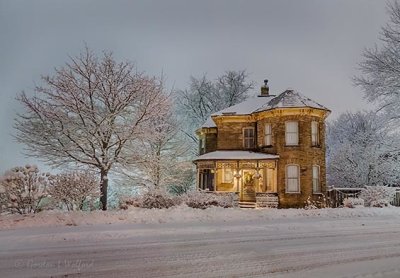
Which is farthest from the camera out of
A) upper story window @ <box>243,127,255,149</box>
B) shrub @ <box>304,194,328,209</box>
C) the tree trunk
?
upper story window @ <box>243,127,255,149</box>

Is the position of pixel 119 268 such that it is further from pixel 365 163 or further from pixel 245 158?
pixel 365 163

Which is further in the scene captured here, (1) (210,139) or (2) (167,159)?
(1) (210,139)

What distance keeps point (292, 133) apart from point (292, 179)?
6.88 ft

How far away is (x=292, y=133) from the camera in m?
18.2

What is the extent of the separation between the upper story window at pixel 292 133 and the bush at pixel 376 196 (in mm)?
3645

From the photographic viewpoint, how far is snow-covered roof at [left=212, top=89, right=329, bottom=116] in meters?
18.2

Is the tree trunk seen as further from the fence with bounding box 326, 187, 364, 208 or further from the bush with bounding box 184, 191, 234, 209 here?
the fence with bounding box 326, 187, 364, 208

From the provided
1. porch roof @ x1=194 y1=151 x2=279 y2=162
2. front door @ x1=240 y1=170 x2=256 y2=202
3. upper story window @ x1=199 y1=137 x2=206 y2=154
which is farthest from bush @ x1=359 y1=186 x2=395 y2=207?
upper story window @ x1=199 y1=137 x2=206 y2=154

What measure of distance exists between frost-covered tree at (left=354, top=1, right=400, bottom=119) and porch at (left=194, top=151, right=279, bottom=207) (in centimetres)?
499

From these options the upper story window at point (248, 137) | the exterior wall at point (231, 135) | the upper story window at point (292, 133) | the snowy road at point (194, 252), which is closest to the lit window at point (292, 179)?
the upper story window at point (292, 133)

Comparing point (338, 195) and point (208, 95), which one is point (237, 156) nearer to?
point (338, 195)

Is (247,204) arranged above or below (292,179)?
below

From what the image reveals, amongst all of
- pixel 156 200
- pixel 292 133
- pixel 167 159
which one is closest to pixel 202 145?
pixel 167 159

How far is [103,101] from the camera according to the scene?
1320cm
